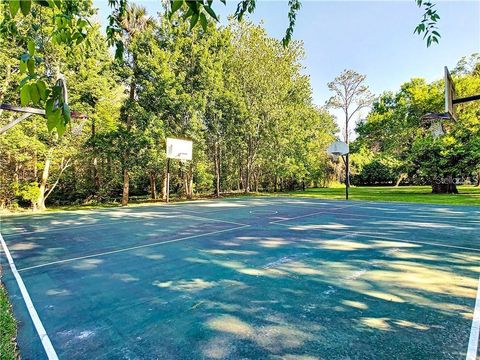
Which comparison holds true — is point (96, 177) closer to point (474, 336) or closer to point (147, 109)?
point (147, 109)

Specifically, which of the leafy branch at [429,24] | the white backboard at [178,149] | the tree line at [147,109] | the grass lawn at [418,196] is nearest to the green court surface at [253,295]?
the leafy branch at [429,24]

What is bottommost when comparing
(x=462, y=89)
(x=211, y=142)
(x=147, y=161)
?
(x=147, y=161)

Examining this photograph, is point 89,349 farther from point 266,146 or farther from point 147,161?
point 266,146

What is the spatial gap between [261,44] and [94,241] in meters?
20.5

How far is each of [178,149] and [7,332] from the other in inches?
610

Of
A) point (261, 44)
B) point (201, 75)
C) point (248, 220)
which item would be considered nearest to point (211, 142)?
point (201, 75)

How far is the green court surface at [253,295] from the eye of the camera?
101 inches

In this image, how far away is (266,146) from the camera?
1029 inches

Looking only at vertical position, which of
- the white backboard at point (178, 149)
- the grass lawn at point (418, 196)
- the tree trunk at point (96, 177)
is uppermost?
the white backboard at point (178, 149)

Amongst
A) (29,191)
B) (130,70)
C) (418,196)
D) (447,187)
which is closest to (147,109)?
(130,70)

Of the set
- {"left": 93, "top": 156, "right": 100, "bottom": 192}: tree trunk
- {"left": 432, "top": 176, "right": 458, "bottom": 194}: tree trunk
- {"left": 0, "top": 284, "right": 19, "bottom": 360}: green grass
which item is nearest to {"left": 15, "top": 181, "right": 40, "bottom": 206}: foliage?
{"left": 93, "top": 156, "right": 100, "bottom": 192}: tree trunk

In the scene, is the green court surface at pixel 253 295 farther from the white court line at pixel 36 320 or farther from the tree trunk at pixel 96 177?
the tree trunk at pixel 96 177

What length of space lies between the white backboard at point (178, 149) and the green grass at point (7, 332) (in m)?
14.1

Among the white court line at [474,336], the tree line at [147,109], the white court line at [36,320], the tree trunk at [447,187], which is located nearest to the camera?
the white court line at [474,336]
